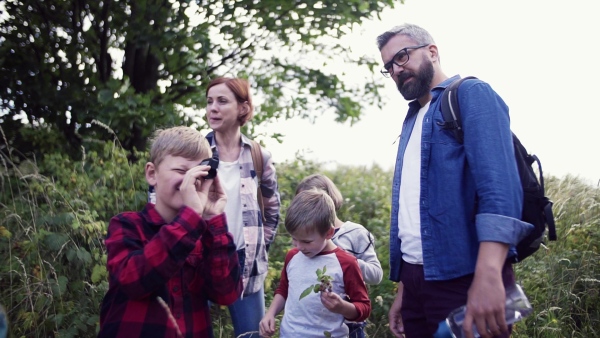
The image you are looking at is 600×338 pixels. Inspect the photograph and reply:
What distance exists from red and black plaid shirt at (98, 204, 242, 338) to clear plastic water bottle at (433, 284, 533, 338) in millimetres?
825

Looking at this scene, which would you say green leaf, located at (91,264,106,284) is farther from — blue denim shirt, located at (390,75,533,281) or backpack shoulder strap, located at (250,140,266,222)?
blue denim shirt, located at (390,75,533,281)

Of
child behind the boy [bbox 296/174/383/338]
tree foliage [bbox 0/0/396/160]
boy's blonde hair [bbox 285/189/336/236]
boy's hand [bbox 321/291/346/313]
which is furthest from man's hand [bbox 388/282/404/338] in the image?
tree foliage [bbox 0/0/396/160]

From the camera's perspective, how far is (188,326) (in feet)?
7.89

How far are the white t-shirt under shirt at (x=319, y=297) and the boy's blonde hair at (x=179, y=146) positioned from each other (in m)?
1.03

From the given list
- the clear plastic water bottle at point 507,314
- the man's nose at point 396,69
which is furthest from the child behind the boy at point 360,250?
the man's nose at point 396,69

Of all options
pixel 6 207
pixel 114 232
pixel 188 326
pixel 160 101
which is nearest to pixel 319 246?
pixel 188 326

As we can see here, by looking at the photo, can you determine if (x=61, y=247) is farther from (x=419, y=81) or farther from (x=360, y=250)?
(x=419, y=81)

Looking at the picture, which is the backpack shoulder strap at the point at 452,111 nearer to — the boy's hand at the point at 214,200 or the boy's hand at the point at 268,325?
the boy's hand at the point at 214,200

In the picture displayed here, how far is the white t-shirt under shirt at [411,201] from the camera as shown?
2588 mm

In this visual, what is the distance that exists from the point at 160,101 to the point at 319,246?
392 cm

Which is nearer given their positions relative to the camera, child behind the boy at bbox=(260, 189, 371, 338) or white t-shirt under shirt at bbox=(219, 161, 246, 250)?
child behind the boy at bbox=(260, 189, 371, 338)

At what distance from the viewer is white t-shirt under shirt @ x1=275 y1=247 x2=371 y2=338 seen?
312 cm

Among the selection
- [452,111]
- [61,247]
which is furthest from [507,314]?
[61,247]

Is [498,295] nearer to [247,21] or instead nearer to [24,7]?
[247,21]
